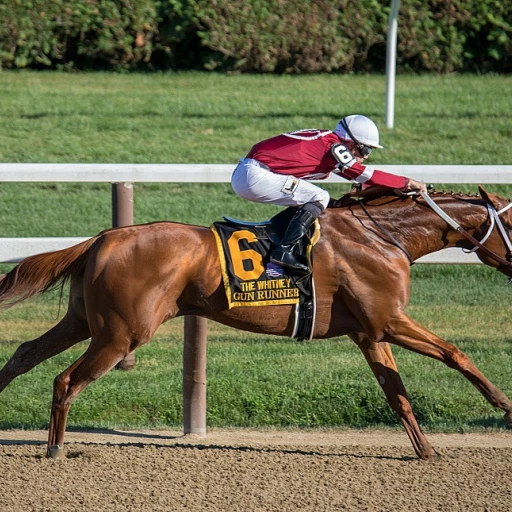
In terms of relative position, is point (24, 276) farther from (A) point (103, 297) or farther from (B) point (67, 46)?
(B) point (67, 46)

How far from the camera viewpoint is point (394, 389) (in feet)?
19.9

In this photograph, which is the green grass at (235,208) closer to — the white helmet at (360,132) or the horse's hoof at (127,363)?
the horse's hoof at (127,363)

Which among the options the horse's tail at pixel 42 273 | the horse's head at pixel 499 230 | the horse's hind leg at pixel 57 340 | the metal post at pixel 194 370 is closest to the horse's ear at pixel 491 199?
the horse's head at pixel 499 230

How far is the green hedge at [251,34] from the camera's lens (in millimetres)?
14328

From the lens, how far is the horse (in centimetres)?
571

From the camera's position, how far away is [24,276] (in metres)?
5.97

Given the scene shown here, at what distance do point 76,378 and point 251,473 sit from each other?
1.09 metres

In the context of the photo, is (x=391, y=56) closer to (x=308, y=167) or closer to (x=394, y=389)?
(x=308, y=167)

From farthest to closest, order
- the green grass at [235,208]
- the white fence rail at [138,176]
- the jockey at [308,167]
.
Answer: the green grass at [235,208] < the white fence rail at [138,176] < the jockey at [308,167]

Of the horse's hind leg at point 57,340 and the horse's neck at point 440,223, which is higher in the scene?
the horse's neck at point 440,223

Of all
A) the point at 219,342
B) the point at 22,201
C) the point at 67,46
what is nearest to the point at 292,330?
the point at 219,342

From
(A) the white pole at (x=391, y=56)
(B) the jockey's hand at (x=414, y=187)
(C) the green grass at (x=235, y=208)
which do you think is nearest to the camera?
(B) the jockey's hand at (x=414, y=187)

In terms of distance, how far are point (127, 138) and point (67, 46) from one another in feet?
11.3

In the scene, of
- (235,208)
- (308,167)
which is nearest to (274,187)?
(308,167)
